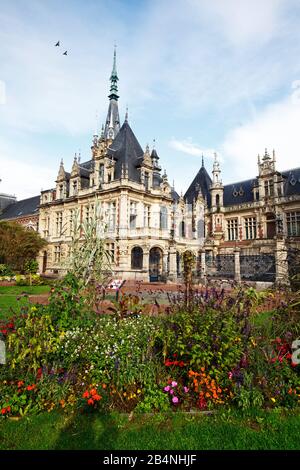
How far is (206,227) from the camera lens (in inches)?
1531

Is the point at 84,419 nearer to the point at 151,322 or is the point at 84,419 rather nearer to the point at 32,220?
the point at 151,322

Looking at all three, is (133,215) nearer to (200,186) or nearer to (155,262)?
(155,262)

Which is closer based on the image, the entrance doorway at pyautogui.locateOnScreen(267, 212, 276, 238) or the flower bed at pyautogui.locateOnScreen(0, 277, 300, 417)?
the flower bed at pyautogui.locateOnScreen(0, 277, 300, 417)

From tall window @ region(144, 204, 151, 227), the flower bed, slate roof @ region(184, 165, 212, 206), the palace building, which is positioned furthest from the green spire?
the flower bed

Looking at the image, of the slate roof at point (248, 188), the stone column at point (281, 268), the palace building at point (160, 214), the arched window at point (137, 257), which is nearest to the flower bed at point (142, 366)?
the stone column at point (281, 268)

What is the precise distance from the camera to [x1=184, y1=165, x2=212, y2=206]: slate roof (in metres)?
42.4

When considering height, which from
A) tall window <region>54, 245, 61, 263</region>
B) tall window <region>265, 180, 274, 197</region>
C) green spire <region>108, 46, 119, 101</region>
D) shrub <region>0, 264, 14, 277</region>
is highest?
green spire <region>108, 46, 119, 101</region>

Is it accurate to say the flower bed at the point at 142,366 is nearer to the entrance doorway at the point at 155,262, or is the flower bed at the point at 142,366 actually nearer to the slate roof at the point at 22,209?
the entrance doorway at the point at 155,262

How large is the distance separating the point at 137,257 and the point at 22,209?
32.1m

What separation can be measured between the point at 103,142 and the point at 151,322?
30.7 metres

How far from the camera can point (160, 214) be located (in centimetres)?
3061

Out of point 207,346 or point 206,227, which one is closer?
point 207,346

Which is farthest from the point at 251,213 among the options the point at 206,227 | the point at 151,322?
the point at 151,322

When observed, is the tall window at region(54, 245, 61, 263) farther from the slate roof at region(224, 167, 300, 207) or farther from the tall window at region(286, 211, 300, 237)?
the tall window at region(286, 211, 300, 237)
